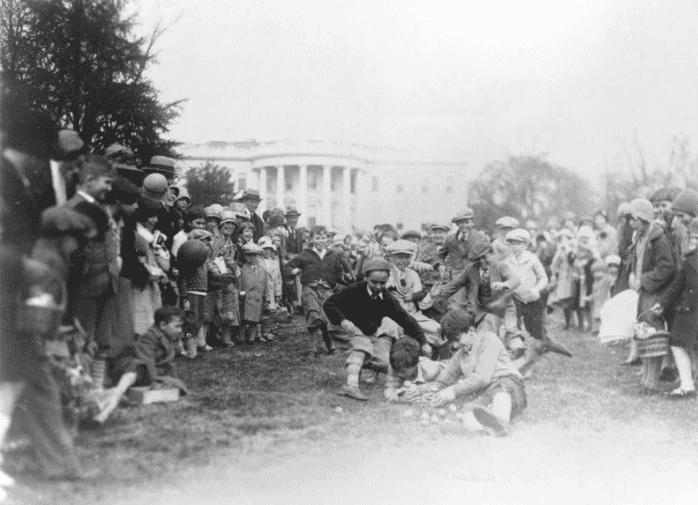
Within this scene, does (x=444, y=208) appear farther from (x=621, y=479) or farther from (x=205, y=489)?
(x=205, y=489)

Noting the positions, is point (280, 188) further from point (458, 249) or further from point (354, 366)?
point (354, 366)

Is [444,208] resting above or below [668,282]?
above

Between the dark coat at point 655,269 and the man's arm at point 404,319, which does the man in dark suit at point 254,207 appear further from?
the dark coat at point 655,269

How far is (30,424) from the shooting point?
152 inches

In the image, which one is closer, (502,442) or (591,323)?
(502,442)

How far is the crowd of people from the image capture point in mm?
3906

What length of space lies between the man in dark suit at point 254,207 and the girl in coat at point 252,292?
1.52 ft

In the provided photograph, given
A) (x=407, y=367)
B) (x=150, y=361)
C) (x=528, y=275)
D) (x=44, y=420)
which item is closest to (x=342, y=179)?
(x=528, y=275)

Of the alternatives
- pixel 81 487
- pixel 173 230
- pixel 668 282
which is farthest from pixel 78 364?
pixel 668 282

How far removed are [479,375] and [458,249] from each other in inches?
80.4

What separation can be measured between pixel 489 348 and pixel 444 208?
6.12 metres

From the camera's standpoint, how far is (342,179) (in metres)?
8.38

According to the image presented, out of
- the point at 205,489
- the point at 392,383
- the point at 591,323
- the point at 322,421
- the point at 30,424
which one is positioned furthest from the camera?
the point at 591,323

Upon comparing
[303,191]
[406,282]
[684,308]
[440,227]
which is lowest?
[684,308]
